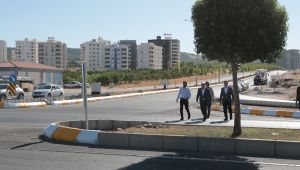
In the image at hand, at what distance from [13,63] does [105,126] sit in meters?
65.3

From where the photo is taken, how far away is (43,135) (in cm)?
1532

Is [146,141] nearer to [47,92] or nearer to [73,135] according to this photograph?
[73,135]

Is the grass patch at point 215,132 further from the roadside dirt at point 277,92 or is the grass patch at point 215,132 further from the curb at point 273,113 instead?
the roadside dirt at point 277,92

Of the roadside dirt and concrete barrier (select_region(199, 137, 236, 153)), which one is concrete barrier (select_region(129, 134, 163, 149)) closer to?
concrete barrier (select_region(199, 137, 236, 153))

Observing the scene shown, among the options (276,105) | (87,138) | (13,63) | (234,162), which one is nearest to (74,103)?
(276,105)

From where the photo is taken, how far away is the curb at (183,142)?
11969 mm

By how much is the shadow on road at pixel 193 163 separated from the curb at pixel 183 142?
2.57 ft

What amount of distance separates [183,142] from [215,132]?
260cm

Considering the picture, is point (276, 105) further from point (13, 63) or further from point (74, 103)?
point (13, 63)

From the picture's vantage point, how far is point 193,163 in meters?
10.7

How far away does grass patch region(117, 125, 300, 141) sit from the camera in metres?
14.1

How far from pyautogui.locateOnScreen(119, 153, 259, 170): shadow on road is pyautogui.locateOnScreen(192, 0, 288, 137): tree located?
3.22 metres

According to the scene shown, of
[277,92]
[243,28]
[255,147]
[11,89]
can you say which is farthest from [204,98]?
[277,92]

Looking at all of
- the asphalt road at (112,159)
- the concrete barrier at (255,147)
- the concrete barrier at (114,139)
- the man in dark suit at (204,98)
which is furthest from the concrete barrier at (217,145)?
the man in dark suit at (204,98)
